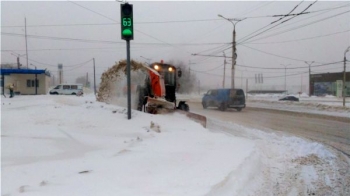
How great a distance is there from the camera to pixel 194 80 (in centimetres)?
8519

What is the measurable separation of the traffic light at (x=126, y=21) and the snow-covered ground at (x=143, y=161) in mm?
2559

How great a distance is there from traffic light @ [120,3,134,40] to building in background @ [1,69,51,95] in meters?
30.2

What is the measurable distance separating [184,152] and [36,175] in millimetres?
3000

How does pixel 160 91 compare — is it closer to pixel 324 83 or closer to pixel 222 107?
pixel 222 107

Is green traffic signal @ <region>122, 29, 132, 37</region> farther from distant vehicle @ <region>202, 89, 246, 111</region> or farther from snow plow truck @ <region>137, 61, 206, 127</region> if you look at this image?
distant vehicle @ <region>202, 89, 246, 111</region>

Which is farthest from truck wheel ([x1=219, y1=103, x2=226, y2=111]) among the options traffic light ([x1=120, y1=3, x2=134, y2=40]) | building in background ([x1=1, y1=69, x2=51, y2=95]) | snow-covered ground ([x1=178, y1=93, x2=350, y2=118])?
building in background ([x1=1, y1=69, x2=51, y2=95])

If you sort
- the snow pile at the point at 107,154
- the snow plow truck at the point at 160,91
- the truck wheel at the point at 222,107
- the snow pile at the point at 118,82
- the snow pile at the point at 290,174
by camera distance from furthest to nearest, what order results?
the truck wheel at the point at 222,107
the snow pile at the point at 118,82
the snow plow truck at the point at 160,91
the snow pile at the point at 290,174
the snow pile at the point at 107,154

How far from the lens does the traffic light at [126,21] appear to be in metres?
9.28

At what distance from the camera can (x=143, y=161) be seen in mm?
5770

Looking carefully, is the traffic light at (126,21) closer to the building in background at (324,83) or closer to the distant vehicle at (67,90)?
the distant vehicle at (67,90)

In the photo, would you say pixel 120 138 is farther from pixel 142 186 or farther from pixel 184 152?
pixel 142 186

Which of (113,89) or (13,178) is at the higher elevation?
(113,89)

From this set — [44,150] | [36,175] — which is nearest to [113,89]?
[44,150]

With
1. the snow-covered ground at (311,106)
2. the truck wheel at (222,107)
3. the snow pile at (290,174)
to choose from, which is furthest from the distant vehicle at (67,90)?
the snow pile at (290,174)
